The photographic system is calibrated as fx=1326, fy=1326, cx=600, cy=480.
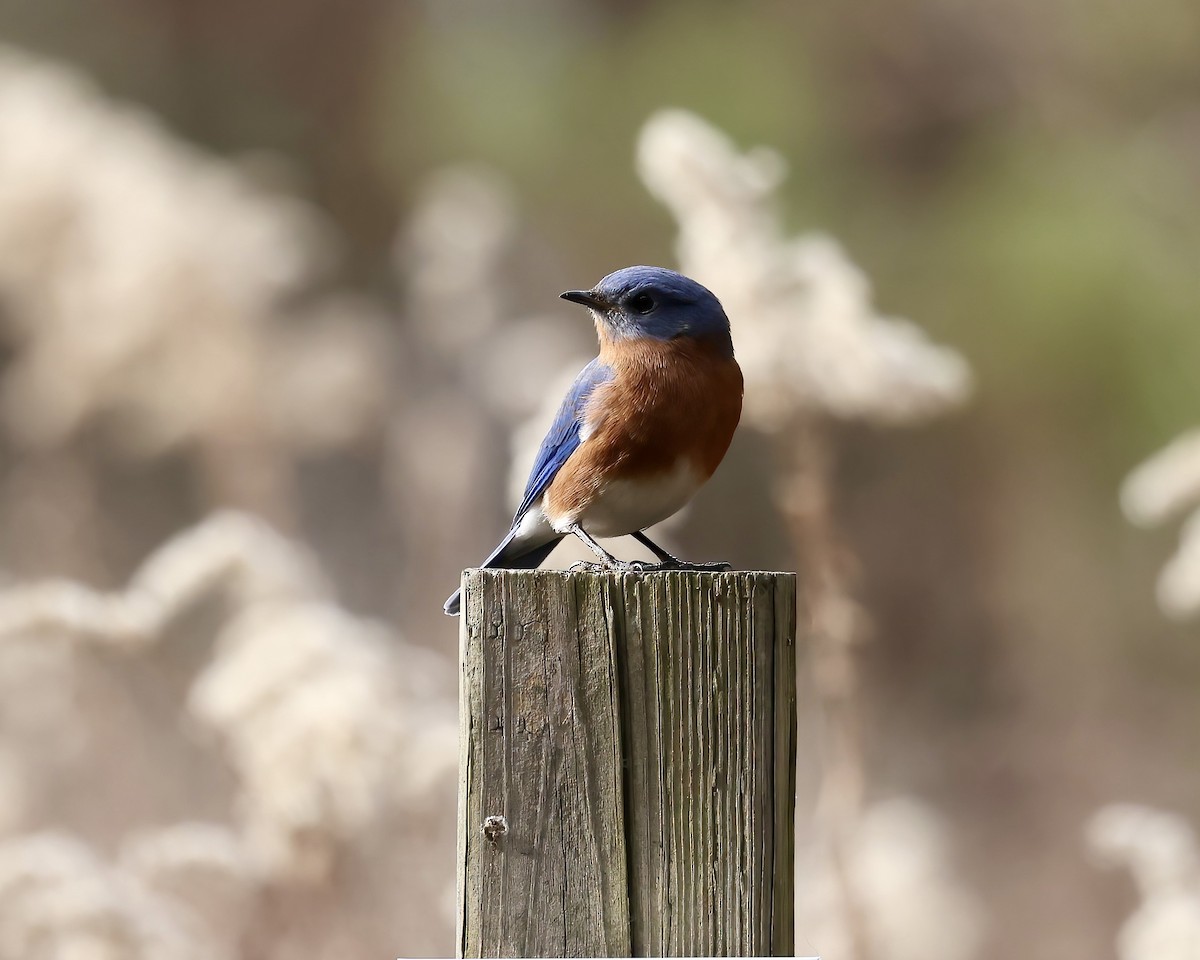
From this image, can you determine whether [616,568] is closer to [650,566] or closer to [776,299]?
[650,566]

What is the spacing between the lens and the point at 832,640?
11.4 ft

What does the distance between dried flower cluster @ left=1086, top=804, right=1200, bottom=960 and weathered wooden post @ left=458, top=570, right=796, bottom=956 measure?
1.47 meters

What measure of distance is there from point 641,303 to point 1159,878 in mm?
1820

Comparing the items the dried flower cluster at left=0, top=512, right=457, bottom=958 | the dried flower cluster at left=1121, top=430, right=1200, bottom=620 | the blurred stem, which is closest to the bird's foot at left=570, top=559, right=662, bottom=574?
the dried flower cluster at left=0, top=512, right=457, bottom=958

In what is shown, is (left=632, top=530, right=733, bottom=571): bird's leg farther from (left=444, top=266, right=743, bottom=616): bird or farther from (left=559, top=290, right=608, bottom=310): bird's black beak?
(left=559, top=290, right=608, bottom=310): bird's black beak

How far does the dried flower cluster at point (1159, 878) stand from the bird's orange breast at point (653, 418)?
53.6 inches

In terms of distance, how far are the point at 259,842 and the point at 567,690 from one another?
1815 mm

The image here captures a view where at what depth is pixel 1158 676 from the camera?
5570 millimetres

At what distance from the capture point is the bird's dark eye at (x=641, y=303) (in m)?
2.87

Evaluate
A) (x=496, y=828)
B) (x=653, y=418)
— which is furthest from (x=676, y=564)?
(x=496, y=828)

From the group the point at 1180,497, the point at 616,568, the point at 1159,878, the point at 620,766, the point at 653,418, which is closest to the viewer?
the point at 620,766

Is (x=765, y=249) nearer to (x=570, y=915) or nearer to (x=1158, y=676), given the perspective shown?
(x=570, y=915)

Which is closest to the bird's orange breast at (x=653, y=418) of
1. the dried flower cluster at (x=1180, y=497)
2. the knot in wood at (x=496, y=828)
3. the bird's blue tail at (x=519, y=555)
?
the bird's blue tail at (x=519, y=555)

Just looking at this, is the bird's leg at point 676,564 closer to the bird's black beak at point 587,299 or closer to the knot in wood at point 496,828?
the bird's black beak at point 587,299
